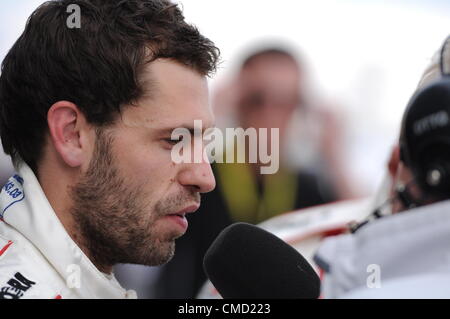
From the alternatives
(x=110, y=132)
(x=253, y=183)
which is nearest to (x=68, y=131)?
(x=110, y=132)

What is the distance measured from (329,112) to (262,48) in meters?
0.72

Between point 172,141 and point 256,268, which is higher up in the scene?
point 172,141

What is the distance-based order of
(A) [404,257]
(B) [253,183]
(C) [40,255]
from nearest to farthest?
(A) [404,257], (C) [40,255], (B) [253,183]

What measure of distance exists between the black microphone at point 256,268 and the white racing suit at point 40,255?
252 mm

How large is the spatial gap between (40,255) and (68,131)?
0.82 feet

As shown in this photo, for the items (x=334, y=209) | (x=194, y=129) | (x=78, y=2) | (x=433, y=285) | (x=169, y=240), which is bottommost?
(x=334, y=209)

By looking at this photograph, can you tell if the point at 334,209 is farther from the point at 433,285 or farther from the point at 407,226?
the point at 433,285

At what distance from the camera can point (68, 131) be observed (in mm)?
1236

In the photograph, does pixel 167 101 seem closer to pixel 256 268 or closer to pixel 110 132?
pixel 110 132

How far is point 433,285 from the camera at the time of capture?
32.6 inches

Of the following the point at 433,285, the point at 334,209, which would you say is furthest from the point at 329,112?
the point at 433,285

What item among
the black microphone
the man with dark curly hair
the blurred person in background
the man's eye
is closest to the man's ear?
the man with dark curly hair

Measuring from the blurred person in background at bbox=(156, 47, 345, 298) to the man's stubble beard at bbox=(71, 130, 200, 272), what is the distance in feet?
2.87

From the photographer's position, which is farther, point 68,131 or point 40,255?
point 68,131
